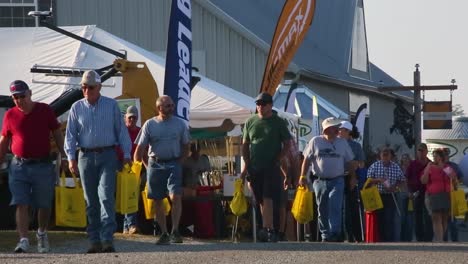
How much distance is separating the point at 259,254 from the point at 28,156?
2.41 m

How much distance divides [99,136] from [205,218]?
5.48m

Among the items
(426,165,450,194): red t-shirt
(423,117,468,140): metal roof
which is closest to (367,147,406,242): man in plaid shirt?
(426,165,450,194): red t-shirt

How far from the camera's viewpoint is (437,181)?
20.0 metres

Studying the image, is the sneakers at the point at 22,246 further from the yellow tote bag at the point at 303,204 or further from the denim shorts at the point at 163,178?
the yellow tote bag at the point at 303,204

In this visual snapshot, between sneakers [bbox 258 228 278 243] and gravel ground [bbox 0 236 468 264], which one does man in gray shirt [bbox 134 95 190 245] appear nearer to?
gravel ground [bbox 0 236 468 264]

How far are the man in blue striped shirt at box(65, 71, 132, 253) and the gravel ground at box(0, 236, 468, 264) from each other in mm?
324

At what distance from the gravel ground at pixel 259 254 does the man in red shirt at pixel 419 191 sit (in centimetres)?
769

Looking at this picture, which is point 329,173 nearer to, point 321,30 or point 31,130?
point 31,130

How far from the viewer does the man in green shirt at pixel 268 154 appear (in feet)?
48.2

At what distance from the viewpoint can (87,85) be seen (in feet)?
40.7

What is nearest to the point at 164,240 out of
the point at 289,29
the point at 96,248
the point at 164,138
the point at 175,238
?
the point at 175,238

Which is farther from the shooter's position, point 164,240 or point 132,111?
point 132,111

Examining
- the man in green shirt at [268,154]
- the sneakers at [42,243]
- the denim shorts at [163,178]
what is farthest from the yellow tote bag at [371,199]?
the sneakers at [42,243]

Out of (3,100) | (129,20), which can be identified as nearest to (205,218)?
(3,100)
